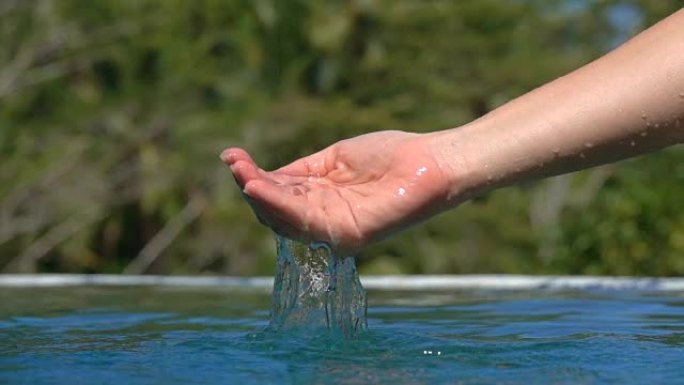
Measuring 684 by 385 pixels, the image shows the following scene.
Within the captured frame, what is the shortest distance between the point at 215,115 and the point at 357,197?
787cm

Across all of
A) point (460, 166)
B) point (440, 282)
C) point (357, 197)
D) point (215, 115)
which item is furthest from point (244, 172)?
point (215, 115)

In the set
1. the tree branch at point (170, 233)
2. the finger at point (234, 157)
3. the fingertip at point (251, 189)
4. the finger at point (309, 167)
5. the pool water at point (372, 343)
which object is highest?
the tree branch at point (170, 233)

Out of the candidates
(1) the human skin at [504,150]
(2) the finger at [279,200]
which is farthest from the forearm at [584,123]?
(2) the finger at [279,200]

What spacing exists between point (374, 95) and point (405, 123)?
49 cm

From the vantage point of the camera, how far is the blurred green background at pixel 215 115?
1024cm

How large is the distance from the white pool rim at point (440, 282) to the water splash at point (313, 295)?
194 centimetres

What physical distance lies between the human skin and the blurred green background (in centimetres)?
721

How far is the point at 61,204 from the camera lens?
10.2 m

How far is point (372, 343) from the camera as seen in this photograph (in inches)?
114

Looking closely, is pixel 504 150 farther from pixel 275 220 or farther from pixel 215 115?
pixel 215 115

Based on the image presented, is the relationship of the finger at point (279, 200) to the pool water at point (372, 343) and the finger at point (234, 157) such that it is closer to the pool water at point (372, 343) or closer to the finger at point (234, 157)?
the finger at point (234, 157)

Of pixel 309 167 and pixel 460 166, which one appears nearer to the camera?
pixel 460 166

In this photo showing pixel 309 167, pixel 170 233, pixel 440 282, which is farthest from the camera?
pixel 170 233

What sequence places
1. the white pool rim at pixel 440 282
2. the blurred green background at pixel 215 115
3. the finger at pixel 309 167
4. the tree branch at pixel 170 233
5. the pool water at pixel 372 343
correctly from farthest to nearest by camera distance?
the tree branch at pixel 170 233
the blurred green background at pixel 215 115
the white pool rim at pixel 440 282
the finger at pixel 309 167
the pool water at pixel 372 343
